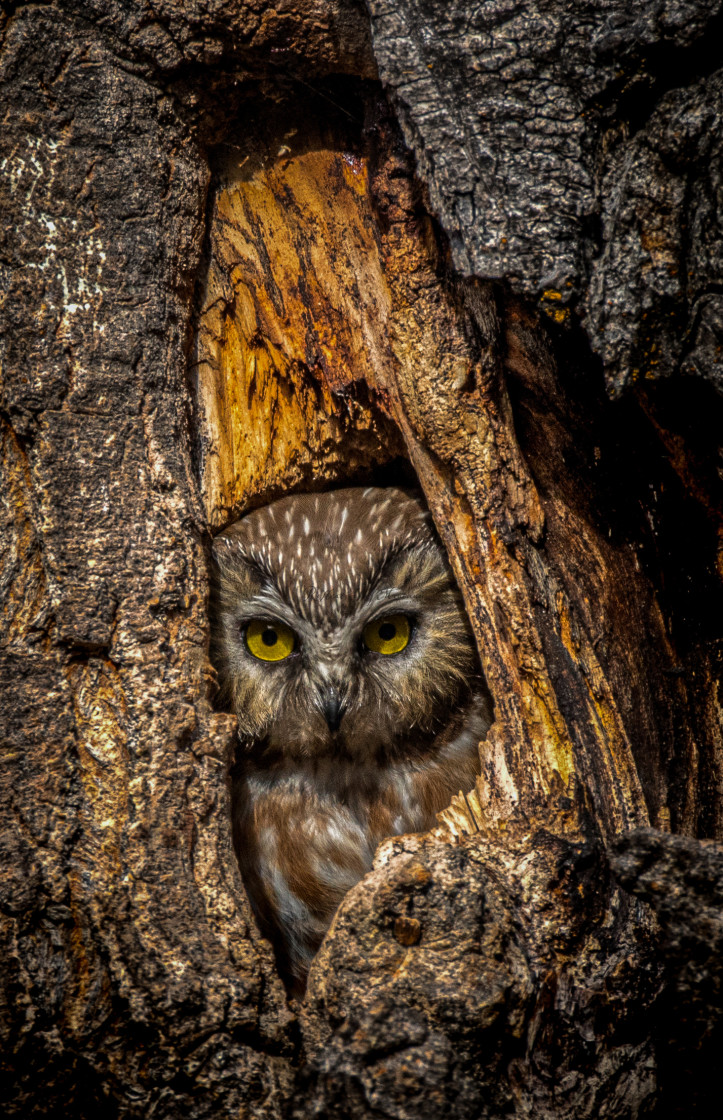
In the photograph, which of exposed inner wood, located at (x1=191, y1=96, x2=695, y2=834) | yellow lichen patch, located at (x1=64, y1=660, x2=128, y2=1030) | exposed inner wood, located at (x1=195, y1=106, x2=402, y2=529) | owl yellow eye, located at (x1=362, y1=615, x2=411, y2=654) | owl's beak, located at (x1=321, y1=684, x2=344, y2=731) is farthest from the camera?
owl yellow eye, located at (x1=362, y1=615, x2=411, y2=654)

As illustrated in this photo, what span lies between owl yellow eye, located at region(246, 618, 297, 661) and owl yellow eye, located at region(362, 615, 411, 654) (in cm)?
26

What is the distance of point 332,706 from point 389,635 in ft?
1.03

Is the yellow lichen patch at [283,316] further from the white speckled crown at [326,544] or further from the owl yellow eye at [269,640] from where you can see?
the owl yellow eye at [269,640]

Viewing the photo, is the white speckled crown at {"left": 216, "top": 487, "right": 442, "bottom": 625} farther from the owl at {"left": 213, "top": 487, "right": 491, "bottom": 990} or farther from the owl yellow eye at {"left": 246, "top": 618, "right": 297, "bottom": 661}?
the owl yellow eye at {"left": 246, "top": 618, "right": 297, "bottom": 661}

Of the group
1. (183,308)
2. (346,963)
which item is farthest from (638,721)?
(183,308)

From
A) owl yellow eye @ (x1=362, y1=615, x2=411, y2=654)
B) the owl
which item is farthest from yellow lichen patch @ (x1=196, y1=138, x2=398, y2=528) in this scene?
owl yellow eye @ (x1=362, y1=615, x2=411, y2=654)

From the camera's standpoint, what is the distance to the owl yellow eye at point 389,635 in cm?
265

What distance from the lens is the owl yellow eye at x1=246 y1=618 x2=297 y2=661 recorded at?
264 cm

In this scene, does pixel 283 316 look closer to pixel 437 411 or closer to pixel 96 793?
pixel 437 411

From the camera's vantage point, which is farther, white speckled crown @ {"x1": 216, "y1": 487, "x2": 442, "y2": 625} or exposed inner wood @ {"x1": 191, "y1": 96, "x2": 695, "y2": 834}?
white speckled crown @ {"x1": 216, "y1": 487, "x2": 442, "y2": 625}

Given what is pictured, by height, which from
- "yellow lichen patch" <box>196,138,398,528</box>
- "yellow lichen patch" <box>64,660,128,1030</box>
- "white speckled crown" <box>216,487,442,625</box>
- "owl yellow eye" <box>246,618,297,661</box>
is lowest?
"yellow lichen patch" <box>64,660,128,1030</box>

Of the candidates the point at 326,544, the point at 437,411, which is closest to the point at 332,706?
the point at 326,544

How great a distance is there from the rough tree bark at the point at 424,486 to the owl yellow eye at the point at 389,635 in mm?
595

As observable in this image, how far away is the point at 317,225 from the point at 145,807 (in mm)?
1698
